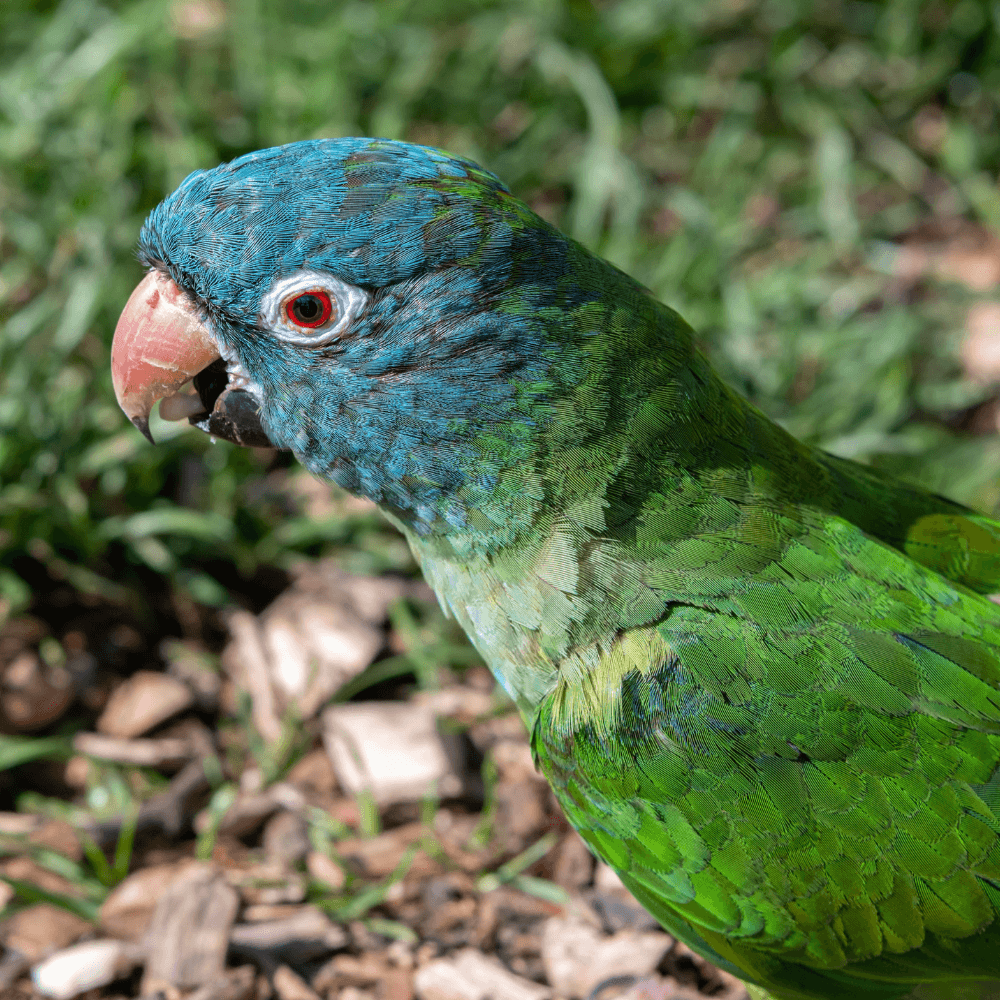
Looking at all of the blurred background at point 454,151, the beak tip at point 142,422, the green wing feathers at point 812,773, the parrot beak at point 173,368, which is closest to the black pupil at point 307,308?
the parrot beak at point 173,368

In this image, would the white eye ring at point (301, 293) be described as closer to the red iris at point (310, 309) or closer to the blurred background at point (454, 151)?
the red iris at point (310, 309)

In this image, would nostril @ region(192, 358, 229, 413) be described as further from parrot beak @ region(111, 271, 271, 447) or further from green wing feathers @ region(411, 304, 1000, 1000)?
green wing feathers @ region(411, 304, 1000, 1000)

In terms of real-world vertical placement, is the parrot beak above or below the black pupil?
below

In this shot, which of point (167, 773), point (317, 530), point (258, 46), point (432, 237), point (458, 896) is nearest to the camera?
point (432, 237)

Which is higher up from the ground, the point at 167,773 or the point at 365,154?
the point at 365,154

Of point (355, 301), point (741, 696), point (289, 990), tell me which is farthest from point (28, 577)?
point (741, 696)

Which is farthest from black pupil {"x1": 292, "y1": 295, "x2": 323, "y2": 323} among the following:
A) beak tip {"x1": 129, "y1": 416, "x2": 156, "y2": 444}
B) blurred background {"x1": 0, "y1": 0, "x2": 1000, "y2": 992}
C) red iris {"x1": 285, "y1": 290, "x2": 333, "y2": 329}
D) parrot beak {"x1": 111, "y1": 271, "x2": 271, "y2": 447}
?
blurred background {"x1": 0, "y1": 0, "x2": 1000, "y2": 992}

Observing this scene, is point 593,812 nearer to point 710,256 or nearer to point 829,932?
point 829,932
